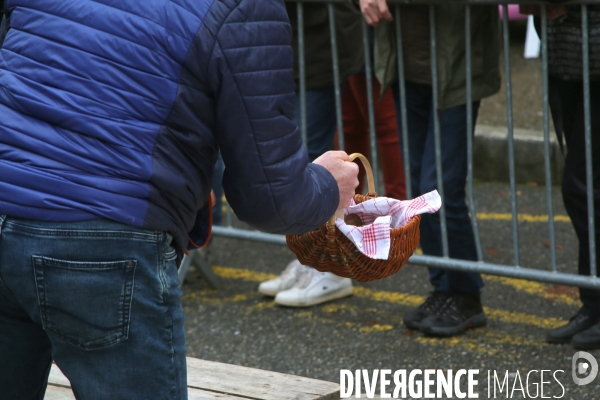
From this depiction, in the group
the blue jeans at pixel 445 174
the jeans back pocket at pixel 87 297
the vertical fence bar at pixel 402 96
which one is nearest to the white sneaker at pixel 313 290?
the blue jeans at pixel 445 174

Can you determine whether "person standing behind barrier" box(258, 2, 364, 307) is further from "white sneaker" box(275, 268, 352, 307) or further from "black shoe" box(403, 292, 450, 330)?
"black shoe" box(403, 292, 450, 330)

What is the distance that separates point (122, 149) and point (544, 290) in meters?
3.13

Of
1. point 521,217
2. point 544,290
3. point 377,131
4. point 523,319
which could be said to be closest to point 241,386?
point 523,319

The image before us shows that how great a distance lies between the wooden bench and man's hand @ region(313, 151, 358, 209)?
2.40 feet

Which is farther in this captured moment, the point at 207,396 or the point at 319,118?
the point at 319,118

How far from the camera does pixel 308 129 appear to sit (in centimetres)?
422

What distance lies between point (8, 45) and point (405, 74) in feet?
7.34

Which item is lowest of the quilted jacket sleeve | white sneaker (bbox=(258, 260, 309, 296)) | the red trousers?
white sneaker (bbox=(258, 260, 309, 296))

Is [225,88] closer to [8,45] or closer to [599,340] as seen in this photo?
[8,45]

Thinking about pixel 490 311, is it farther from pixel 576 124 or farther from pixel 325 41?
pixel 325 41

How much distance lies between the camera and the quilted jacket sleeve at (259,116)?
1.61 metres

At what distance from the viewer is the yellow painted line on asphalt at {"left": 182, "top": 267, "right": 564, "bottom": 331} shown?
12.8 feet

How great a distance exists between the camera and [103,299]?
1638 millimetres

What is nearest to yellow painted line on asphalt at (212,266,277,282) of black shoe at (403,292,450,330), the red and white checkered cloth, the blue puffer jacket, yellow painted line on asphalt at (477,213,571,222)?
black shoe at (403,292,450,330)
